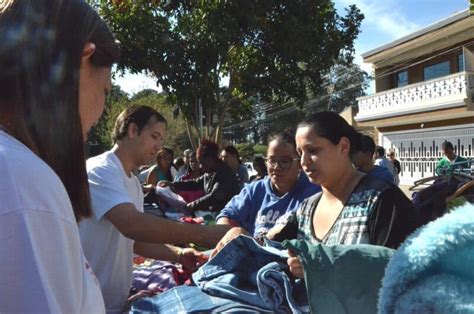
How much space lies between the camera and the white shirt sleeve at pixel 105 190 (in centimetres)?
214

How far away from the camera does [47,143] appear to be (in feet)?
3.02

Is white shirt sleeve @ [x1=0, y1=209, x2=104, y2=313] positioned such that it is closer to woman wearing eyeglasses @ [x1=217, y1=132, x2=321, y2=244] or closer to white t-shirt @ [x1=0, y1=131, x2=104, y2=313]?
white t-shirt @ [x1=0, y1=131, x2=104, y2=313]

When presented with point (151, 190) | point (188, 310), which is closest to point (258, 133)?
point (151, 190)

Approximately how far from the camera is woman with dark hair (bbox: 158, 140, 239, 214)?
5246mm

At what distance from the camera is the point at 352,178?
2.30 m

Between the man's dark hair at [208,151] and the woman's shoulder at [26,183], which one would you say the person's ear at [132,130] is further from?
the man's dark hair at [208,151]

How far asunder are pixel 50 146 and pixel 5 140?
9 cm

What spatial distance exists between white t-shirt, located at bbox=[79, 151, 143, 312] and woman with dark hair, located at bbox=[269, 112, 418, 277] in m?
0.67

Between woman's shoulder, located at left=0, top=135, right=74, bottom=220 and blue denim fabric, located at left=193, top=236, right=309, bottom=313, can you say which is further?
blue denim fabric, located at left=193, top=236, right=309, bottom=313

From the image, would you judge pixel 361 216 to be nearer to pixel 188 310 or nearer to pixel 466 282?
pixel 188 310

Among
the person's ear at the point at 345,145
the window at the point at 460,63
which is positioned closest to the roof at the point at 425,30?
the window at the point at 460,63

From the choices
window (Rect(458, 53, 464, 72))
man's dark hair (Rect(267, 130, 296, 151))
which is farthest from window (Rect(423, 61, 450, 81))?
man's dark hair (Rect(267, 130, 296, 151))

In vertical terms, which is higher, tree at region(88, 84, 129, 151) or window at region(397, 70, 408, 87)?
window at region(397, 70, 408, 87)

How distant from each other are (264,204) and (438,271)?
7.60 ft
